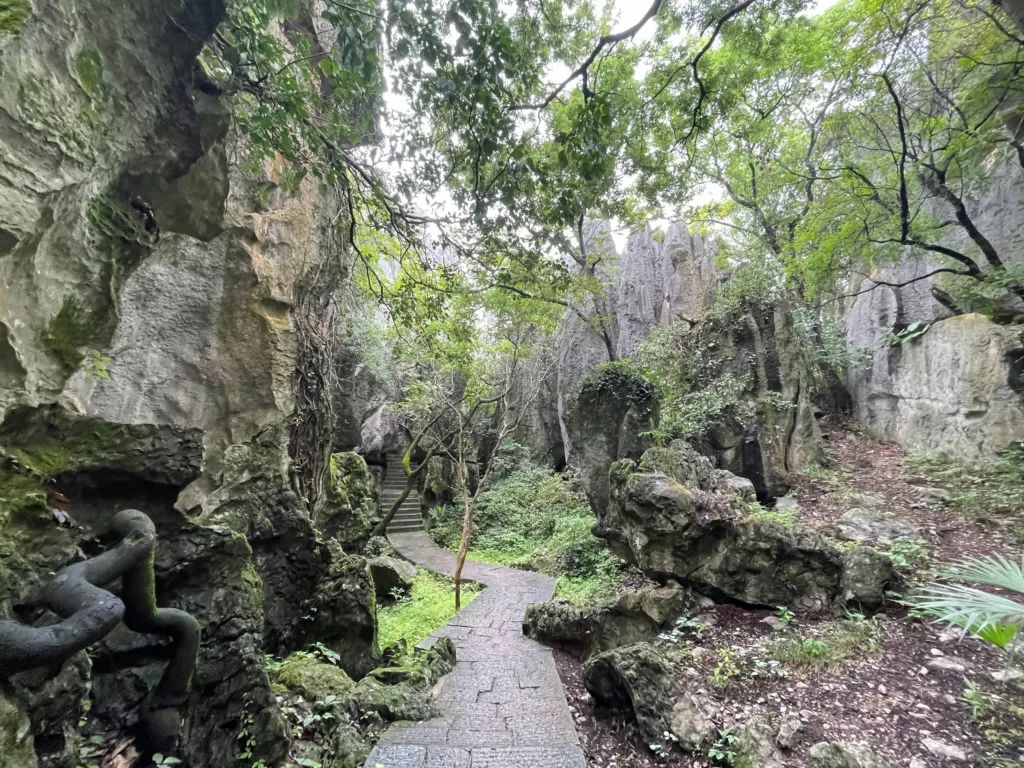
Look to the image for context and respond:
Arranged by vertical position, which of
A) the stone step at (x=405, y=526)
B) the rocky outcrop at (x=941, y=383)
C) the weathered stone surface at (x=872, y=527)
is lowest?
the stone step at (x=405, y=526)

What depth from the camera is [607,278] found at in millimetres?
14703

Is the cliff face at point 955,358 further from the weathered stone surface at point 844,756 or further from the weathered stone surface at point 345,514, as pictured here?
the weathered stone surface at point 345,514

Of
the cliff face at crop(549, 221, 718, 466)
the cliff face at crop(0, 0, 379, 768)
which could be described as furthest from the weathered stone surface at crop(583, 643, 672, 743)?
the cliff face at crop(549, 221, 718, 466)

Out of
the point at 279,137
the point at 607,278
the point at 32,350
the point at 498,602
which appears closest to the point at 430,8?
the point at 279,137

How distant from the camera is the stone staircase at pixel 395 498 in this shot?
37.7ft

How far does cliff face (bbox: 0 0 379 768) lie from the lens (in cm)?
142

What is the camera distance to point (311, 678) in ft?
9.41

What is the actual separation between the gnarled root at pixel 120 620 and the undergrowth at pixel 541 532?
4.89 metres

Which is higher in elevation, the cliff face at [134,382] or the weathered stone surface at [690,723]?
the cliff face at [134,382]

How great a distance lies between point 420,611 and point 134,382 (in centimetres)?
500

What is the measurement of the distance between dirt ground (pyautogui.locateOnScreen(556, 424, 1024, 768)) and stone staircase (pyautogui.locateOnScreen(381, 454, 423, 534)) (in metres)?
7.95

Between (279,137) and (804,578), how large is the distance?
5.15 metres

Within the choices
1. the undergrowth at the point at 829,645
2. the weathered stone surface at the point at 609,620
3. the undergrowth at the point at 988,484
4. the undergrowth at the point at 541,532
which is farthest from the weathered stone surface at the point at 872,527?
the undergrowth at the point at 541,532

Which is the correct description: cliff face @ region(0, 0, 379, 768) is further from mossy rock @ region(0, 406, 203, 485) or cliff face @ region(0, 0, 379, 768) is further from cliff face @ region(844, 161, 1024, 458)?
cliff face @ region(844, 161, 1024, 458)
